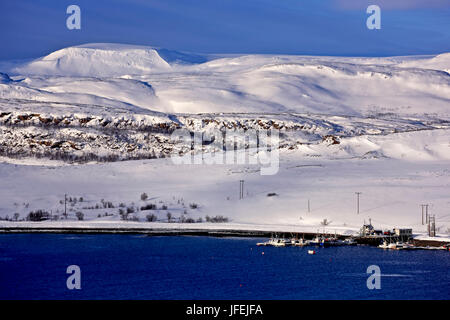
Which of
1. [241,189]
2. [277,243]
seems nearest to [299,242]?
[277,243]

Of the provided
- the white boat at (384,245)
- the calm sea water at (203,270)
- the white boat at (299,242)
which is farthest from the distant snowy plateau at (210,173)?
the calm sea water at (203,270)

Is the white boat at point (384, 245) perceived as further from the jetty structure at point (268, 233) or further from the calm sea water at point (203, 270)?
the calm sea water at point (203, 270)

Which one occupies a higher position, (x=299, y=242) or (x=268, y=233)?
(x=268, y=233)

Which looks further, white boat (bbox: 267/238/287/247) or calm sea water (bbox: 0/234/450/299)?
white boat (bbox: 267/238/287/247)

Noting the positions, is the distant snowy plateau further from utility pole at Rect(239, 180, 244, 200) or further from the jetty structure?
the jetty structure

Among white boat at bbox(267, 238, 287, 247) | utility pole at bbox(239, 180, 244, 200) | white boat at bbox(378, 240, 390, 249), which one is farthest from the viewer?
utility pole at bbox(239, 180, 244, 200)

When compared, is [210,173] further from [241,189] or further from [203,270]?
[203,270]

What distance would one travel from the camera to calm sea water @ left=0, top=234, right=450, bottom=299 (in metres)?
45.3

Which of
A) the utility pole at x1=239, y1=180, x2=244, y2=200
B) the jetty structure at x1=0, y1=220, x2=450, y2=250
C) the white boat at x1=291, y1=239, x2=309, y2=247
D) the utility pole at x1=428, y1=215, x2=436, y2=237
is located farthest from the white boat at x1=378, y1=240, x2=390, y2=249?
the utility pole at x1=239, y1=180, x2=244, y2=200

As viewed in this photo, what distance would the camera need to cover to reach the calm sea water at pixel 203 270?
45.3 m

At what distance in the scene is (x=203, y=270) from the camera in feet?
169

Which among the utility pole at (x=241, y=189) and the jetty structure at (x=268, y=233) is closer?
the jetty structure at (x=268, y=233)

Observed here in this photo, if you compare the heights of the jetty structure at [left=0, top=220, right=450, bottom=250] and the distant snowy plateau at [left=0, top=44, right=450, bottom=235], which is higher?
the distant snowy plateau at [left=0, top=44, right=450, bottom=235]

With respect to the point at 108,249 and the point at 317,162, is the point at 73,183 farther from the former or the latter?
the point at 108,249
